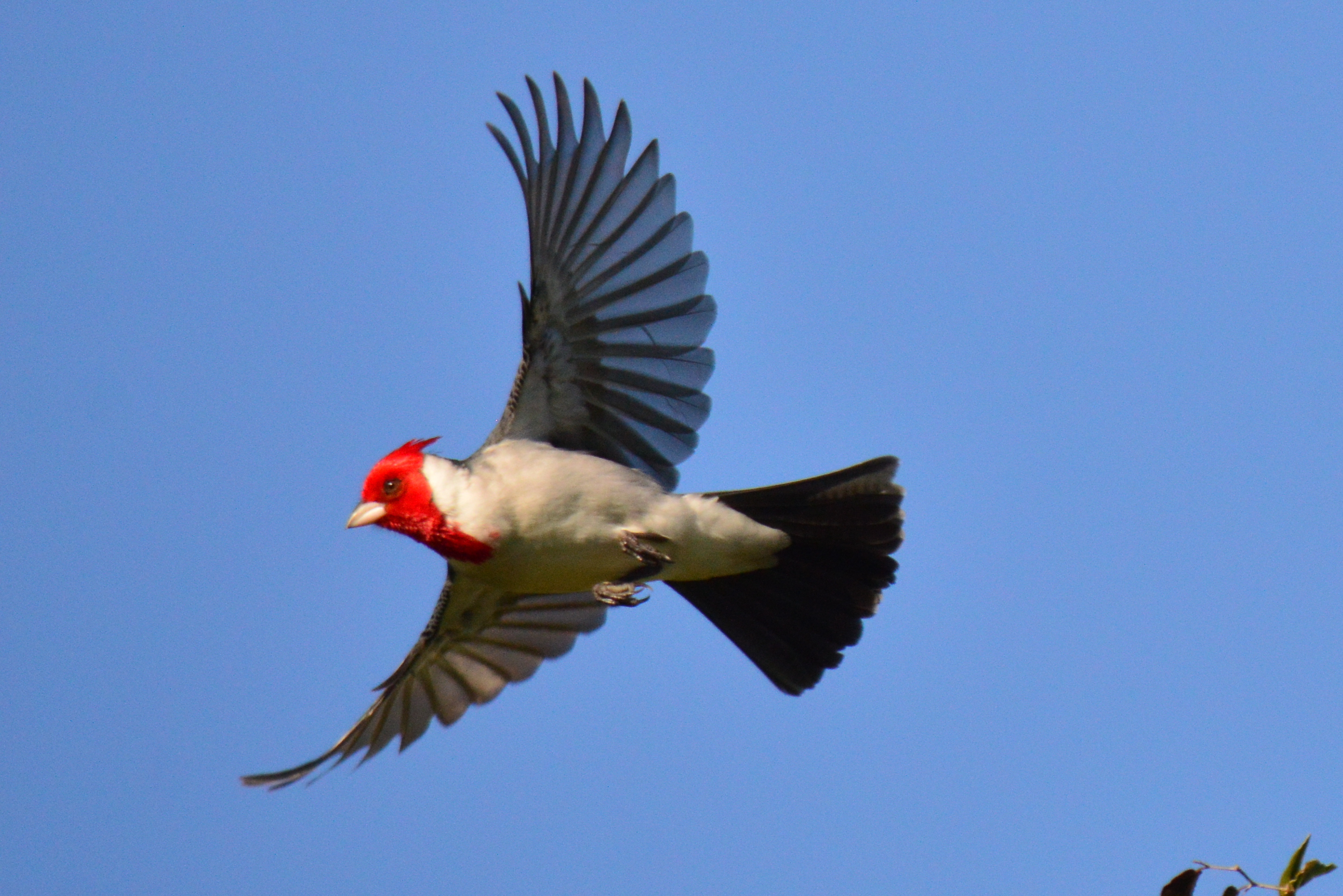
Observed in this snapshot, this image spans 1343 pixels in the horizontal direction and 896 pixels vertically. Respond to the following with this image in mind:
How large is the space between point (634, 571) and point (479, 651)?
142 centimetres

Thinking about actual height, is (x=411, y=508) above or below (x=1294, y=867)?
above

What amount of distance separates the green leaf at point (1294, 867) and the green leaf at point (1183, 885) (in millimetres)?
257

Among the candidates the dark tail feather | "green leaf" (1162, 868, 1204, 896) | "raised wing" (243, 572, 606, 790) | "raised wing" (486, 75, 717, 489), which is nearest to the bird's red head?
"raised wing" (486, 75, 717, 489)

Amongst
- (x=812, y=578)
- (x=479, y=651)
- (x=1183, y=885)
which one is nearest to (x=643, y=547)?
(x=812, y=578)

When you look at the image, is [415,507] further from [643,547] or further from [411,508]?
[643,547]

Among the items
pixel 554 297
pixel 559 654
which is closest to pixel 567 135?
pixel 554 297

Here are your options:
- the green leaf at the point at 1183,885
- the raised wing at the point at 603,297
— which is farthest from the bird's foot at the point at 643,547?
the green leaf at the point at 1183,885

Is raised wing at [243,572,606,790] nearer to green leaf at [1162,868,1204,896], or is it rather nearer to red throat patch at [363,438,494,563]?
red throat patch at [363,438,494,563]

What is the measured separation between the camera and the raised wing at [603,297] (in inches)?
247

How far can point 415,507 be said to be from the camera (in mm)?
6281

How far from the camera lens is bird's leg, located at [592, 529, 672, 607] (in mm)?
6309

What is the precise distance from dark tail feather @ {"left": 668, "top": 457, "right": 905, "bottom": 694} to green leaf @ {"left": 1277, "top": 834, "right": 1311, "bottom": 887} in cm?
319

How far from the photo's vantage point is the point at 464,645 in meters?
7.52

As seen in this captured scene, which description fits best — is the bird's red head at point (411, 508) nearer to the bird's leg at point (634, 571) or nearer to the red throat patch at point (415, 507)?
the red throat patch at point (415, 507)
